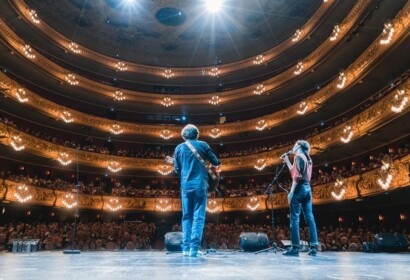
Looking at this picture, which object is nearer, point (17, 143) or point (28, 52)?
point (17, 143)

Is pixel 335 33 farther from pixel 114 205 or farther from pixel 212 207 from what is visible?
pixel 114 205

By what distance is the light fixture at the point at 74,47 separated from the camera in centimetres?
2797

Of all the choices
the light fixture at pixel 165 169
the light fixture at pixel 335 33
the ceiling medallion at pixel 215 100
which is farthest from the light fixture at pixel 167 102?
the light fixture at pixel 335 33

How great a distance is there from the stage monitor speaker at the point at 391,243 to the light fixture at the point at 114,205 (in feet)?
69.7

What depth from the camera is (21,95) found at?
860 inches

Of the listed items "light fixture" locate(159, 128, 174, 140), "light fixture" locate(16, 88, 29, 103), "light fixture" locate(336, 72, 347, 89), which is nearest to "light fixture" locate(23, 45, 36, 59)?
"light fixture" locate(16, 88, 29, 103)

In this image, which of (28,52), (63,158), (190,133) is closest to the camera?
(190,133)

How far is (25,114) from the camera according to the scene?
2462cm

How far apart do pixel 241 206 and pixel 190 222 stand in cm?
2265

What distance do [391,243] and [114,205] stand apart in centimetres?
2167

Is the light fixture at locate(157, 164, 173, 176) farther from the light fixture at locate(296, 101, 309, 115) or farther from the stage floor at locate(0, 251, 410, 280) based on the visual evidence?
the stage floor at locate(0, 251, 410, 280)

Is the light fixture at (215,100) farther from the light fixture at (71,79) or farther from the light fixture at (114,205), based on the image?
the light fixture at (114,205)

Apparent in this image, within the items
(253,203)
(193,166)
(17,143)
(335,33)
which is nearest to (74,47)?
(17,143)

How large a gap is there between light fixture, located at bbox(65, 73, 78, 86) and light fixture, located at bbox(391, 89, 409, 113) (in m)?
23.0
